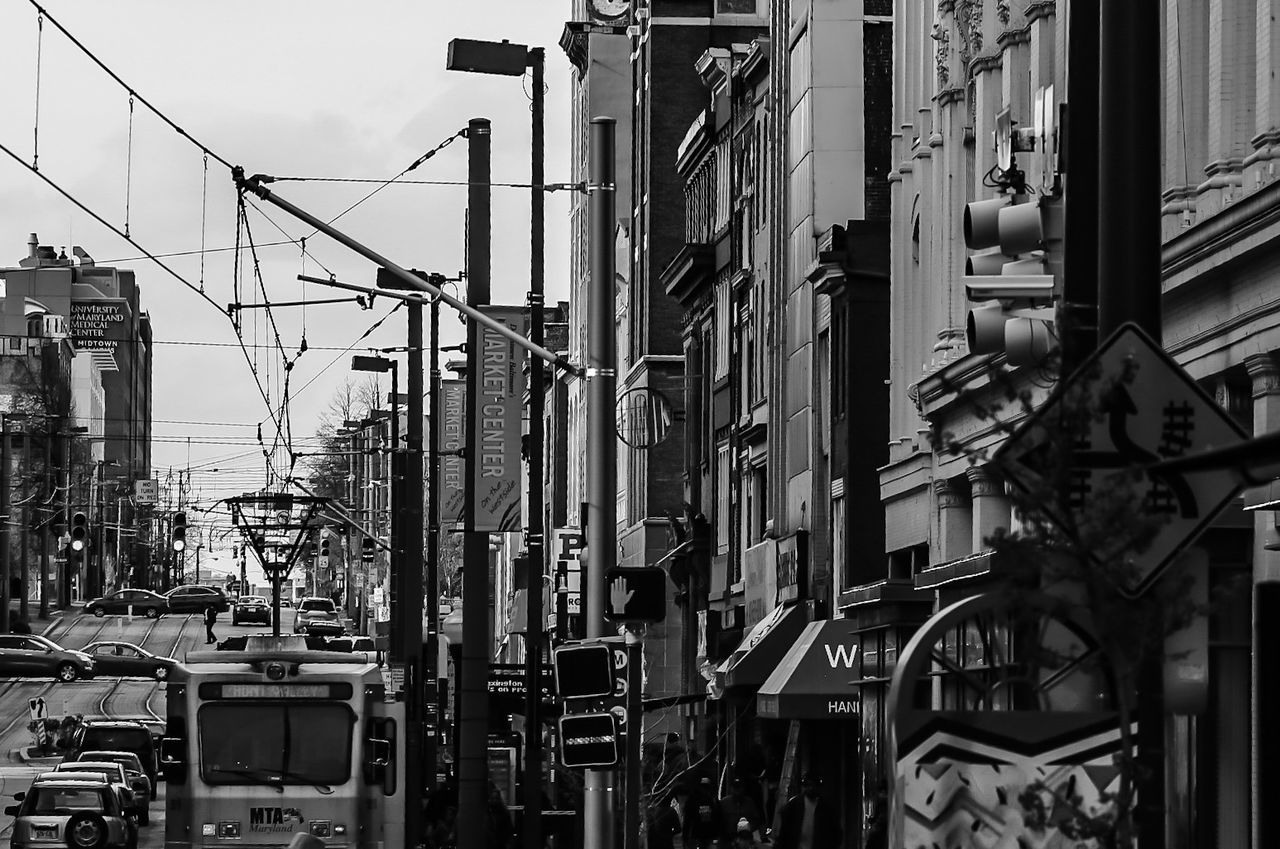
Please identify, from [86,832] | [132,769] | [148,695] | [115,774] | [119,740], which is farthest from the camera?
[148,695]

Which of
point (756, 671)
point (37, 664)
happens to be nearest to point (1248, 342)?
point (756, 671)

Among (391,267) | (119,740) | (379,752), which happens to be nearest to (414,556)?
(119,740)

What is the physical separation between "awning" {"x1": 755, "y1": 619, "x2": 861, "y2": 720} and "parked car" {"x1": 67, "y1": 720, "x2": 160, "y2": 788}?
27.7 metres

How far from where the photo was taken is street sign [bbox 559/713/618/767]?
1931cm

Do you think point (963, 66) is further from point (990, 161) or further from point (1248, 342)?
point (1248, 342)

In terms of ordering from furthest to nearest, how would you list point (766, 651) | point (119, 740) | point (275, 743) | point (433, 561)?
point (119, 740) < point (433, 561) < point (766, 651) < point (275, 743)

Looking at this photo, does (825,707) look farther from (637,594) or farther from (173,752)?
(637,594)

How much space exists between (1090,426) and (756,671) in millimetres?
28534

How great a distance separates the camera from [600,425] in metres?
20.0

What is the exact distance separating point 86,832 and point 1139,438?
29.7m

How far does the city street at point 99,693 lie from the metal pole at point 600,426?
25124 millimetres

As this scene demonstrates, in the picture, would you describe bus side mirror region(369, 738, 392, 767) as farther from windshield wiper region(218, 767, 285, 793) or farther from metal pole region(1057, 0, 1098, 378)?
metal pole region(1057, 0, 1098, 378)

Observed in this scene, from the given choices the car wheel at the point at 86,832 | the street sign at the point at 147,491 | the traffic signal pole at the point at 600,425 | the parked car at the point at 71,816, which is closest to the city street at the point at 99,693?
the parked car at the point at 71,816

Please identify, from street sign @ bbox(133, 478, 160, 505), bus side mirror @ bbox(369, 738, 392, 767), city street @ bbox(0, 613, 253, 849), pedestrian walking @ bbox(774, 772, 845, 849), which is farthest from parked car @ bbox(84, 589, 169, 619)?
pedestrian walking @ bbox(774, 772, 845, 849)
